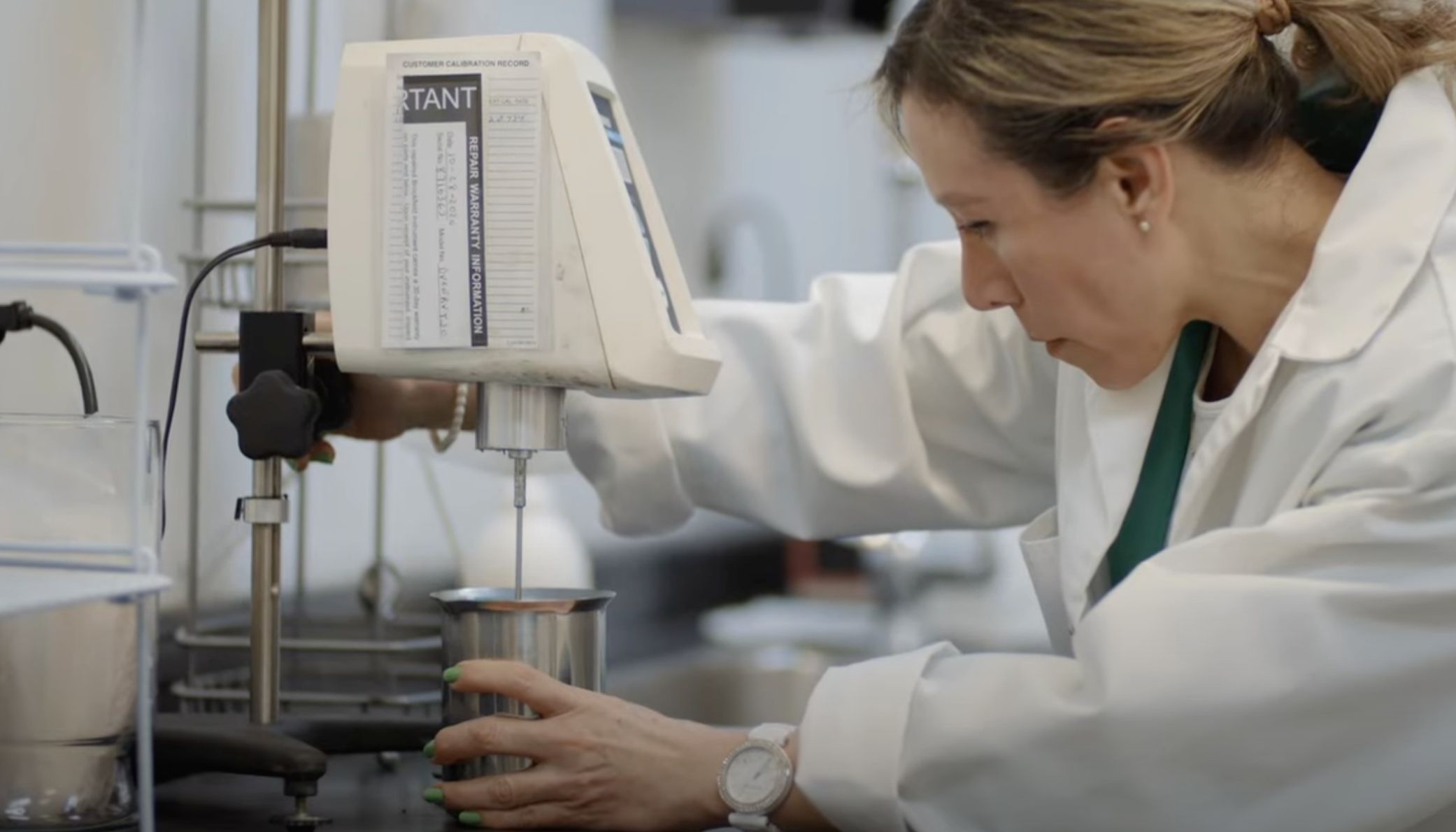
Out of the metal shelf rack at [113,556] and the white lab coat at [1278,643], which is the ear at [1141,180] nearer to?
the white lab coat at [1278,643]

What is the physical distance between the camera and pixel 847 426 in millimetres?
1562

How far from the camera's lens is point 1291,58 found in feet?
4.09

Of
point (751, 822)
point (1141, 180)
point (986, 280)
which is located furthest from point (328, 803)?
point (1141, 180)

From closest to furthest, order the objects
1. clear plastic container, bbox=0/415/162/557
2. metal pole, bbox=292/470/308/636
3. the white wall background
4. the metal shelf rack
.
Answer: the metal shelf rack < clear plastic container, bbox=0/415/162/557 < the white wall background < metal pole, bbox=292/470/308/636

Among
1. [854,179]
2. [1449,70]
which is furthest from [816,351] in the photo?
[854,179]

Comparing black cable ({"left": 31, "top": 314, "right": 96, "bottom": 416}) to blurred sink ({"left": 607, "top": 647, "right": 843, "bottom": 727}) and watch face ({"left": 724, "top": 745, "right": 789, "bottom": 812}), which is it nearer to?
watch face ({"left": 724, "top": 745, "right": 789, "bottom": 812})

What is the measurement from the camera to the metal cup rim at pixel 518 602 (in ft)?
3.70

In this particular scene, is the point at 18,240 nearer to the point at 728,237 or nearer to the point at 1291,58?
the point at 1291,58

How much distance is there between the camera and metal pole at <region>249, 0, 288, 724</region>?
1171 mm

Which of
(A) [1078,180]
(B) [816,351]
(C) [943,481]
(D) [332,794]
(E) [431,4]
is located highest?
(E) [431,4]

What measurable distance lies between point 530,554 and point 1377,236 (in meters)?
0.93

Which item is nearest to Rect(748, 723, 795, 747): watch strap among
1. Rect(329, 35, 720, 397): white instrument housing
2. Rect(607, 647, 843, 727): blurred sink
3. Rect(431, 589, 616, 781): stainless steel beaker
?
Rect(431, 589, 616, 781): stainless steel beaker

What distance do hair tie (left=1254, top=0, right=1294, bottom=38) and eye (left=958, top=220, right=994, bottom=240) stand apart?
0.23 meters

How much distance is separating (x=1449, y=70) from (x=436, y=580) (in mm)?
1240
